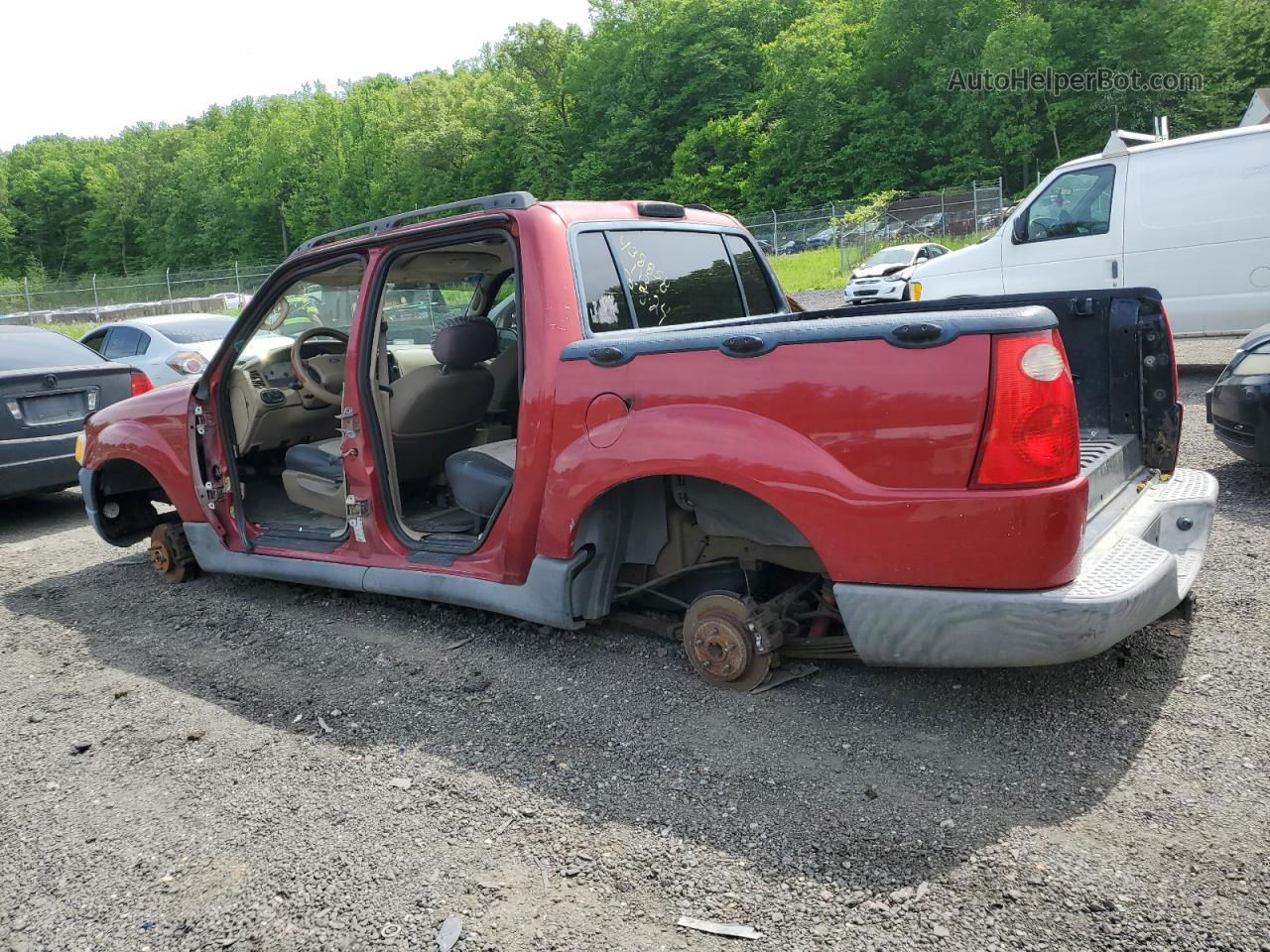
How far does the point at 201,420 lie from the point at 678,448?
3071mm

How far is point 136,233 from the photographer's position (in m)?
92.7

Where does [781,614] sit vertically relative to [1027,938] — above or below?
above

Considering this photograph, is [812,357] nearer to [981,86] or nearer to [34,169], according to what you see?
[981,86]

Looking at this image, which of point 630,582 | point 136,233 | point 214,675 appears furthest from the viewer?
point 136,233

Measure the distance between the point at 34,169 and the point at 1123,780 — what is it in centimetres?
11849

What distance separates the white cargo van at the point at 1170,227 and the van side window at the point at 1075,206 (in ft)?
0.03

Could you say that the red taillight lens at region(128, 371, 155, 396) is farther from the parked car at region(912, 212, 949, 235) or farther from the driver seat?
the parked car at region(912, 212, 949, 235)

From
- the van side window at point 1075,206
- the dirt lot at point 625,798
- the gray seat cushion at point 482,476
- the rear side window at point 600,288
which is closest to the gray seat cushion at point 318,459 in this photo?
the gray seat cushion at point 482,476

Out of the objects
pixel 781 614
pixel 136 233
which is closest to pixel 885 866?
pixel 781 614

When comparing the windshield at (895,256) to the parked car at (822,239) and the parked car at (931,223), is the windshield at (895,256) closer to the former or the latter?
the parked car at (822,239)

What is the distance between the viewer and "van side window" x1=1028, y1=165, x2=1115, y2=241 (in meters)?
9.41

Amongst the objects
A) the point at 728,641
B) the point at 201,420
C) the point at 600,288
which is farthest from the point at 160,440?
the point at 728,641

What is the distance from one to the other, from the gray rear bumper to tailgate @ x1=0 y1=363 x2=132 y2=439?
268 inches

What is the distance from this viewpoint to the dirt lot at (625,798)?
91.0 inches
